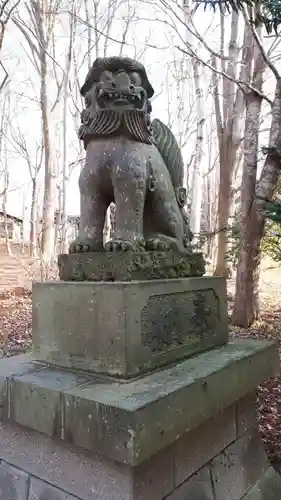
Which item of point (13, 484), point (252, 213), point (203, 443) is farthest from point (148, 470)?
point (252, 213)

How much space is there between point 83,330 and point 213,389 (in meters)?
0.66

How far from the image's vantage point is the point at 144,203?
2.16 m

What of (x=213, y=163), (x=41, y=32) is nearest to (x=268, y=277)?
(x=213, y=163)

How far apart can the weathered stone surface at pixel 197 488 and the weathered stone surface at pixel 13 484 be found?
2.20 ft

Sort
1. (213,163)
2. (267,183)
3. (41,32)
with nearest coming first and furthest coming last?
(267,183) < (41,32) < (213,163)

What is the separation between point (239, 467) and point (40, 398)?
46.7 inches

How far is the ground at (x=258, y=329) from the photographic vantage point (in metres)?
3.01

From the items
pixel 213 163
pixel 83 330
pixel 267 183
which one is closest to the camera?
pixel 83 330

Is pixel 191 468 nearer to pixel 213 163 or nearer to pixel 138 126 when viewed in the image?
pixel 138 126

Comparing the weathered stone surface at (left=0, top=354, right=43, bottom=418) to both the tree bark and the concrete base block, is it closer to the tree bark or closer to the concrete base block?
the concrete base block

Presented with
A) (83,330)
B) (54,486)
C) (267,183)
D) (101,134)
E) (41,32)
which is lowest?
(54,486)

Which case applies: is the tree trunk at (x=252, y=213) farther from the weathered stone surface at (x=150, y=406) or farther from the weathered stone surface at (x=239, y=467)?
the weathered stone surface at (x=150, y=406)

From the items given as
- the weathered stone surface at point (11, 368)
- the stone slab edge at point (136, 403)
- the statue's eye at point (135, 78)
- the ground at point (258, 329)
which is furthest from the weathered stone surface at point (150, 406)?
the statue's eye at point (135, 78)

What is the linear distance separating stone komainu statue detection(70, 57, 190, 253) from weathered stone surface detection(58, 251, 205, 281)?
0.05 meters
